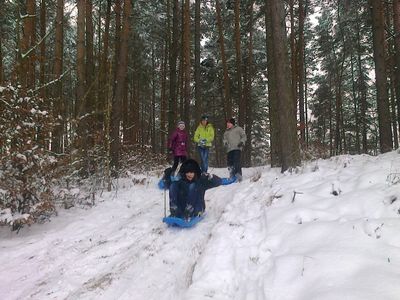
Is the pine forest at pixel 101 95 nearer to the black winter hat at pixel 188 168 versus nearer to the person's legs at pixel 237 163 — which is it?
the person's legs at pixel 237 163

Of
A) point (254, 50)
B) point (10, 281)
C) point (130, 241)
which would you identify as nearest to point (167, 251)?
point (130, 241)

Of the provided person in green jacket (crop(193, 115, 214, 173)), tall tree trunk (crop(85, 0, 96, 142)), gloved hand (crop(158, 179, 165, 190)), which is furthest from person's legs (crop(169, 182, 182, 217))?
tall tree trunk (crop(85, 0, 96, 142))

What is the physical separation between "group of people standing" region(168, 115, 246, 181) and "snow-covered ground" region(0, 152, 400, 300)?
10.6ft

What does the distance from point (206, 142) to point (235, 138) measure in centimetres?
143

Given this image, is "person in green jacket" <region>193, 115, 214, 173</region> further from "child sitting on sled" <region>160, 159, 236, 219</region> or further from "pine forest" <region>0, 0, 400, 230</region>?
"child sitting on sled" <region>160, 159, 236, 219</region>

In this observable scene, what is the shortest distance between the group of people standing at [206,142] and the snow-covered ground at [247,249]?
3.23 m

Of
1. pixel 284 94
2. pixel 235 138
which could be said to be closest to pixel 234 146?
pixel 235 138

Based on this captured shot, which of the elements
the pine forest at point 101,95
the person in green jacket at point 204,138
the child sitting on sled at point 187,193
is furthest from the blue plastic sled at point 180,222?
the person in green jacket at point 204,138

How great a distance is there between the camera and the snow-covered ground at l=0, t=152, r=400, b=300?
3699 millimetres

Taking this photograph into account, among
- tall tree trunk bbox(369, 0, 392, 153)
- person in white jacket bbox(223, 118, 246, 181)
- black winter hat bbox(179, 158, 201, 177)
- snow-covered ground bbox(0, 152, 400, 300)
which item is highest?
tall tree trunk bbox(369, 0, 392, 153)

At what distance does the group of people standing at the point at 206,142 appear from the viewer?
11.1 meters

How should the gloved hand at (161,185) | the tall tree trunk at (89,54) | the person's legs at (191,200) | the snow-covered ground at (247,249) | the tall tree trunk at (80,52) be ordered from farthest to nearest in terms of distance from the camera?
1. the tall tree trunk at (89,54)
2. the tall tree trunk at (80,52)
3. the gloved hand at (161,185)
4. the person's legs at (191,200)
5. the snow-covered ground at (247,249)

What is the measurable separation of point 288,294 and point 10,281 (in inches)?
149

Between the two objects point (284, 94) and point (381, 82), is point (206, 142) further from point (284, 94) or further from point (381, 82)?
point (381, 82)
